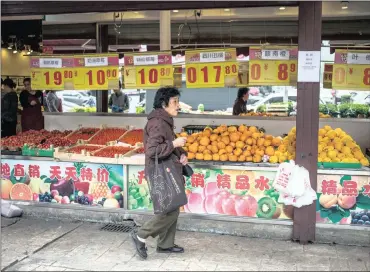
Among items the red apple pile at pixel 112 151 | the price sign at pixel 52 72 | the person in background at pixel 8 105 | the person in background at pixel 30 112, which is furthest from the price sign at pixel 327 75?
the person in background at pixel 8 105

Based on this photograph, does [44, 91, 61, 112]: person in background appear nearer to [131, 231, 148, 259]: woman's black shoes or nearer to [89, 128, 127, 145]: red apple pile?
[89, 128, 127, 145]: red apple pile

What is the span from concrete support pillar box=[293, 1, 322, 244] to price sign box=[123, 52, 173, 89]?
2702mm

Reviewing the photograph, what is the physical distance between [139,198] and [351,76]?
373cm

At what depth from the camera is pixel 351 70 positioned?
22.3ft

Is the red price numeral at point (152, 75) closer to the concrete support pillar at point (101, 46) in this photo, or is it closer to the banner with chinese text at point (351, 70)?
the banner with chinese text at point (351, 70)

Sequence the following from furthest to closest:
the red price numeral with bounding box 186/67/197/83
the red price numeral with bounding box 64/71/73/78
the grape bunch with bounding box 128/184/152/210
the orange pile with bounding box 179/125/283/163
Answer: the red price numeral with bounding box 64/71/73/78 < the red price numeral with bounding box 186/67/197/83 < the grape bunch with bounding box 128/184/152/210 < the orange pile with bounding box 179/125/283/163

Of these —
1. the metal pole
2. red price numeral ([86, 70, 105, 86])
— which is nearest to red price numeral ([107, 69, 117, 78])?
red price numeral ([86, 70, 105, 86])

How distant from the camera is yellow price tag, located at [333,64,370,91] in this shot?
22.2 feet

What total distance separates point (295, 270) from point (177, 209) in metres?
1.43

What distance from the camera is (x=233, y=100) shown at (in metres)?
11.9

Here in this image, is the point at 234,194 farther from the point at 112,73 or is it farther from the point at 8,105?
the point at 8,105

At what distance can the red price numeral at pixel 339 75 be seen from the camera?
6805mm

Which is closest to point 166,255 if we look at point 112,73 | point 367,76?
point 112,73

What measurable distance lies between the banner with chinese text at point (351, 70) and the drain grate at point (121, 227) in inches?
148
